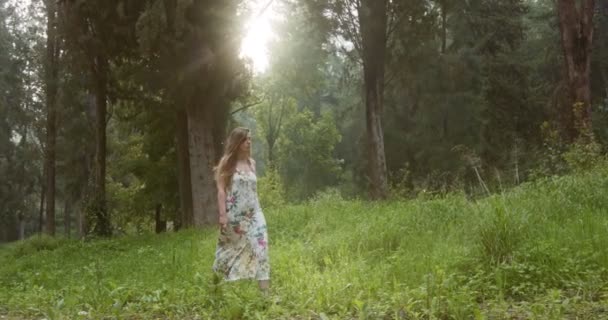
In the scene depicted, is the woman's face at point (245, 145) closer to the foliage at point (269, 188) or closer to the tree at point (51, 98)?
the tree at point (51, 98)

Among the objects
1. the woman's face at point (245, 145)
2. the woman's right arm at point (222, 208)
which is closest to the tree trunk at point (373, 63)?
the woman's face at point (245, 145)

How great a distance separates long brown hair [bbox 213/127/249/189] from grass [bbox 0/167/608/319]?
116 centimetres

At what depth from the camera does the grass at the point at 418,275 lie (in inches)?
204

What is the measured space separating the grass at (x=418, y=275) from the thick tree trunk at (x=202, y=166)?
5.90m

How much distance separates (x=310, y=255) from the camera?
27.2ft

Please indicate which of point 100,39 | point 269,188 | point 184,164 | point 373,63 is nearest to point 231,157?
point 184,164

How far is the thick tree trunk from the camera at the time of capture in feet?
52.1

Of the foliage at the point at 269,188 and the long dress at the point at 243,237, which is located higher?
the foliage at the point at 269,188

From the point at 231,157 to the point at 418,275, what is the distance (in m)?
2.52

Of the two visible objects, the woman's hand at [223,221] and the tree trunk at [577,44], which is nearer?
the woman's hand at [223,221]

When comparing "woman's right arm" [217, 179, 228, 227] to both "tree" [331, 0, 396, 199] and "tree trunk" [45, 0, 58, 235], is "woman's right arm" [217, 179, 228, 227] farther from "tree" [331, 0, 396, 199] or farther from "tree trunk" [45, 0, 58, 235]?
"tree trunk" [45, 0, 58, 235]

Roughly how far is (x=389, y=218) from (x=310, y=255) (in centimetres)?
190

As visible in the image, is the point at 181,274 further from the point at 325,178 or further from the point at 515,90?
the point at 325,178

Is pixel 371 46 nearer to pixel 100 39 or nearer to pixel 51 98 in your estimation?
pixel 100 39
